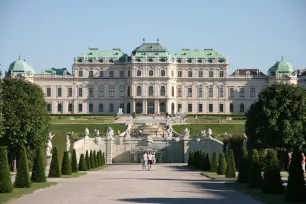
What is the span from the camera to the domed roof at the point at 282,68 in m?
100

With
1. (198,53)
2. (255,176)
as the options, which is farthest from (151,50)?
(255,176)

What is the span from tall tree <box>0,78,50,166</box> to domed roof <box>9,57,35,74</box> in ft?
204

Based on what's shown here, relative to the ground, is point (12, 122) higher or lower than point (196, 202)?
higher

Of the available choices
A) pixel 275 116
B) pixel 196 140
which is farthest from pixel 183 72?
pixel 275 116

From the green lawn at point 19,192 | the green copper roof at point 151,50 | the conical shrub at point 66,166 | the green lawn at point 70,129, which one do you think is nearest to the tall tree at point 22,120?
the conical shrub at point 66,166

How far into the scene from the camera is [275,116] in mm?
36031

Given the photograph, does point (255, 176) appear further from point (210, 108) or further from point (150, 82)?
point (210, 108)

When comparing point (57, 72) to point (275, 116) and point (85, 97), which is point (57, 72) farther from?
point (275, 116)

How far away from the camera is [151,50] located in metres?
102

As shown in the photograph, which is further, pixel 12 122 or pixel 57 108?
pixel 57 108

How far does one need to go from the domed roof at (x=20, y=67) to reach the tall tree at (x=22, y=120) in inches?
2452

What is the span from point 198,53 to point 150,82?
7.95 m

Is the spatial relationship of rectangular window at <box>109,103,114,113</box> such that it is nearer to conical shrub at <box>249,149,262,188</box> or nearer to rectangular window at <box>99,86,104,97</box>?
rectangular window at <box>99,86,104,97</box>

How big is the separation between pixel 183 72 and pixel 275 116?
218 ft
